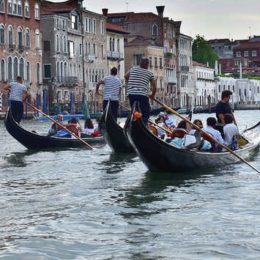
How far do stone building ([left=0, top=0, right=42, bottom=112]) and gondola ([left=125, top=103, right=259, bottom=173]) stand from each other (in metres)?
24.7

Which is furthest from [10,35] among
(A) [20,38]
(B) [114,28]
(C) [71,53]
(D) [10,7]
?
(B) [114,28]

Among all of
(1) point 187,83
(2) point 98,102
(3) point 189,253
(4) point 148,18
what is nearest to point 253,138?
(3) point 189,253

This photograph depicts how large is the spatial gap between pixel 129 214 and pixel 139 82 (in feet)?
8.66

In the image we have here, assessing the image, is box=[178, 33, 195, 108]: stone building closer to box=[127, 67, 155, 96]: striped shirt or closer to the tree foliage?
the tree foliage

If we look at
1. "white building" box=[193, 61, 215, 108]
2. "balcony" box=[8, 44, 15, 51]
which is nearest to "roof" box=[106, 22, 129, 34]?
"balcony" box=[8, 44, 15, 51]

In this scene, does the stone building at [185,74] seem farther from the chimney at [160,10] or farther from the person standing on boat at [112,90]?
the person standing on boat at [112,90]

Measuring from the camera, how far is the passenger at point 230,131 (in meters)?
8.34

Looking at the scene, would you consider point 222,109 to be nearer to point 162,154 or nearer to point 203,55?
point 162,154

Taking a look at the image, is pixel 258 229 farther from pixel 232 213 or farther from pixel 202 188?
pixel 202 188

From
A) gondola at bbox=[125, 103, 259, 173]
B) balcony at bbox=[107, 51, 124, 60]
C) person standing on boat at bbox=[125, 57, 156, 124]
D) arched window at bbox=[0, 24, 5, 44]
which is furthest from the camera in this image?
balcony at bbox=[107, 51, 124, 60]

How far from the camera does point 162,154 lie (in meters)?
7.22

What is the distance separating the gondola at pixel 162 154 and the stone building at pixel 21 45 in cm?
2475

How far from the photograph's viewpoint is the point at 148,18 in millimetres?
49344

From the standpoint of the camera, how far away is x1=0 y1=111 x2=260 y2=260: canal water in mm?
4273
